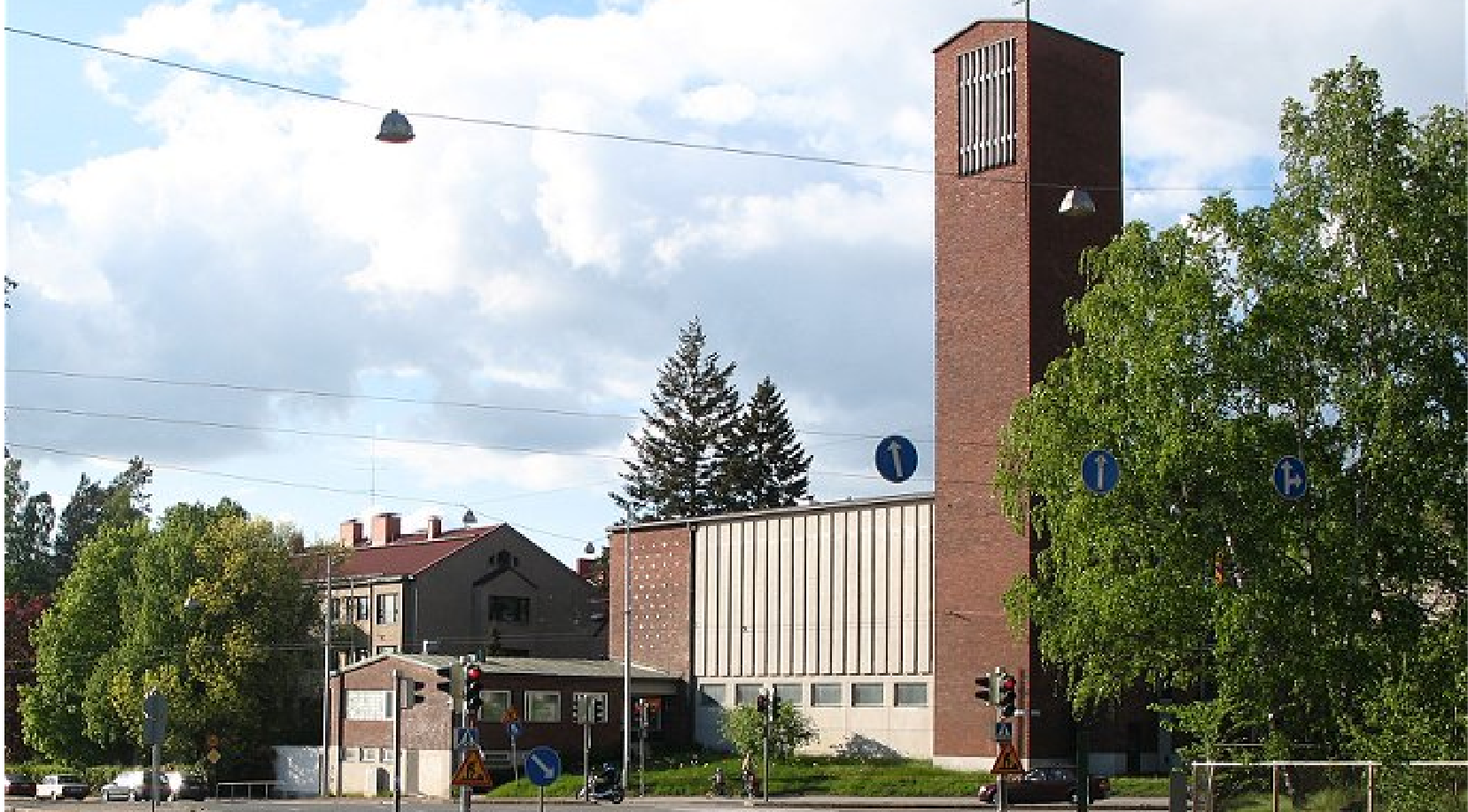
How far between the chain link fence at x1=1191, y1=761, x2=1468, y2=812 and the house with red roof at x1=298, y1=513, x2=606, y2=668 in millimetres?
56888

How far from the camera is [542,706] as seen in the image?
74.3 metres

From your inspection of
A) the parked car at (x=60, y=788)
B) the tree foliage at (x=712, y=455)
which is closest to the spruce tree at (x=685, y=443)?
the tree foliage at (x=712, y=455)

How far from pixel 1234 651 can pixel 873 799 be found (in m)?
24.6

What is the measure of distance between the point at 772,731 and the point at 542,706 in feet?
32.4

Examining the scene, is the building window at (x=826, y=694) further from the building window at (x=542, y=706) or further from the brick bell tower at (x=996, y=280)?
the building window at (x=542, y=706)

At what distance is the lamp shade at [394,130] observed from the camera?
74.4 feet

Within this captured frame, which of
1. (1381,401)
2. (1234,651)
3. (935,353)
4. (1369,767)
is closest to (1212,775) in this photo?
(1369,767)

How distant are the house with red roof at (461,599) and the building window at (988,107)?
3518cm

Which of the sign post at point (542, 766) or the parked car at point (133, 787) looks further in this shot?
the parked car at point (133, 787)

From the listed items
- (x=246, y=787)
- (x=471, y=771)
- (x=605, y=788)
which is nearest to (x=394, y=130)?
(x=471, y=771)

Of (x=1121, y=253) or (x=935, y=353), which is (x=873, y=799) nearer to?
(x=935, y=353)

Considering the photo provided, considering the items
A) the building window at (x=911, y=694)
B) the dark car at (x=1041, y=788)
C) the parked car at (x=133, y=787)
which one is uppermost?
the building window at (x=911, y=694)

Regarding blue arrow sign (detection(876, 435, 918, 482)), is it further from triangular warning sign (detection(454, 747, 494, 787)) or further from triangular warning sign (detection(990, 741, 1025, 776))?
triangular warning sign (detection(454, 747, 494, 787))

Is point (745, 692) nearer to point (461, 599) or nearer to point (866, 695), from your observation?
point (866, 695)
